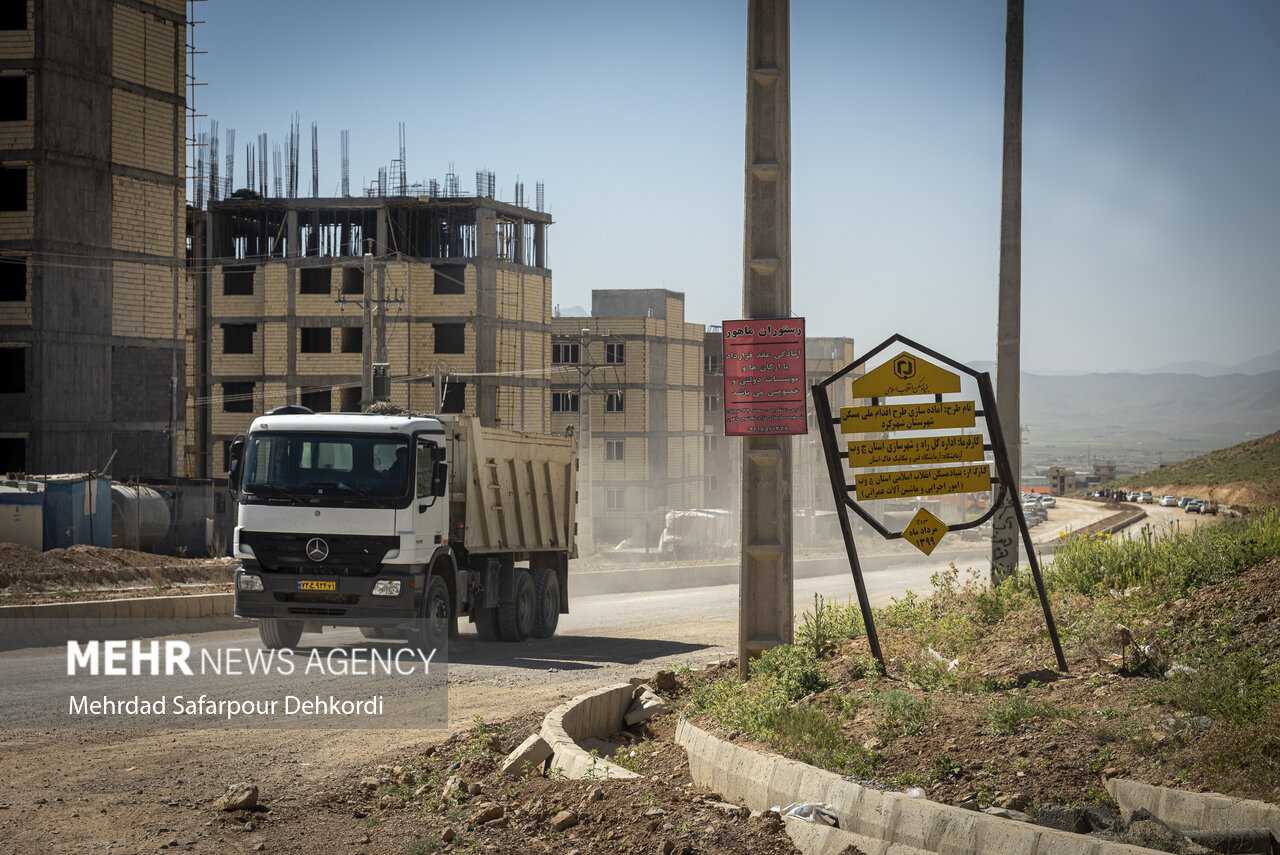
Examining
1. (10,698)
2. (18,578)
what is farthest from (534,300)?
(10,698)

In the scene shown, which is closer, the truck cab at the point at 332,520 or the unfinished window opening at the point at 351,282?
the truck cab at the point at 332,520

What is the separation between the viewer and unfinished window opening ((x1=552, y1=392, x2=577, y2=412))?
77.5 m

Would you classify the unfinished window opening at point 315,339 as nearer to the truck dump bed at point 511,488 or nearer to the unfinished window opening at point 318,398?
the unfinished window opening at point 318,398

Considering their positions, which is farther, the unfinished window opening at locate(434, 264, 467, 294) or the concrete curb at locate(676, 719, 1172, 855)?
the unfinished window opening at locate(434, 264, 467, 294)

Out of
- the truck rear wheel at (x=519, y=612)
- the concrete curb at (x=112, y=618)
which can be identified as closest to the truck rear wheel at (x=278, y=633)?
the truck rear wheel at (x=519, y=612)

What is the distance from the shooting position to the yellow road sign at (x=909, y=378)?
30.7 feet

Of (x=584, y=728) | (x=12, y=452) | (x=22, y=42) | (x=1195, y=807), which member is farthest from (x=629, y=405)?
(x=1195, y=807)

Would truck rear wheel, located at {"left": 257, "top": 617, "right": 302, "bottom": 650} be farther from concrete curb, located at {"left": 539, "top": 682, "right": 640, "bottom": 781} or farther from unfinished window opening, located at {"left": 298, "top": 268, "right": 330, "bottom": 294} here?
unfinished window opening, located at {"left": 298, "top": 268, "right": 330, "bottom": 294}

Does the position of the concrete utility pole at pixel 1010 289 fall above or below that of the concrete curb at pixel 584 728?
above

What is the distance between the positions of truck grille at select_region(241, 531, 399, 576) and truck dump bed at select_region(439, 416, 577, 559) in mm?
1799

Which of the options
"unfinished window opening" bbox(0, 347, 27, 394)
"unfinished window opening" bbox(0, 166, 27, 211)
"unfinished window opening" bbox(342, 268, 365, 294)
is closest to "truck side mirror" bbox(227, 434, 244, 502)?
"unfinished window opening" bbox(0, 347, 27, 394)

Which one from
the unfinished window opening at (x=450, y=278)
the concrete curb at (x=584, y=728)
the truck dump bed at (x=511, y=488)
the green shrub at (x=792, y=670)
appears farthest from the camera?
the unfinished window opening at (x=450, y=278)

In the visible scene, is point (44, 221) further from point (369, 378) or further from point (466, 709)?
point (466, 709)

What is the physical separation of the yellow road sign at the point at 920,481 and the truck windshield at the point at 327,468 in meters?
7.29
